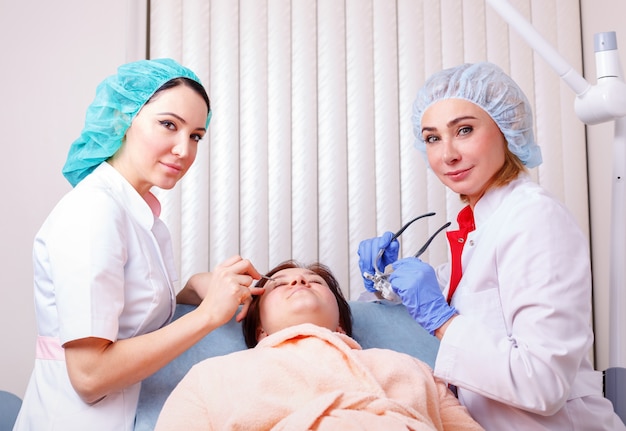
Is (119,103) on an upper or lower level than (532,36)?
lower

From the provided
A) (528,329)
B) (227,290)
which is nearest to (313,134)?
(227,290)

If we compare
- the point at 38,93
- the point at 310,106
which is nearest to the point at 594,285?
the point at 310,106

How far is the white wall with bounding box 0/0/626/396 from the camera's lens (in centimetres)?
224

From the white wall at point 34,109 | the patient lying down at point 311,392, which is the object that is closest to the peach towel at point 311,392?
the patient lying down at point 311,392

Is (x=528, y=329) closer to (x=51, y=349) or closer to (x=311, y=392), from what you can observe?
(x=311, y=392)

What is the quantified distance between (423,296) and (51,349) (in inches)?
32.8

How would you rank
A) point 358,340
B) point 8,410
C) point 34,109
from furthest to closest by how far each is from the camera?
point 34,109 → point 358,340 → point 8,410

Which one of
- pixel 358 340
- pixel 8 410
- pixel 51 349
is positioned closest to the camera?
Answer: pixel 51 349

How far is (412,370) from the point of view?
1324mm

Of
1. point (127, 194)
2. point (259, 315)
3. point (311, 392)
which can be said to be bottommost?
point (311, 392)

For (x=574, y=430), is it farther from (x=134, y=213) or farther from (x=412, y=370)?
(x=134, y=213)

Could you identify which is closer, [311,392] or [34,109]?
[311,392]

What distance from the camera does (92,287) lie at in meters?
1.20

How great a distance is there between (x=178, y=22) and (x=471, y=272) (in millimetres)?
1637
